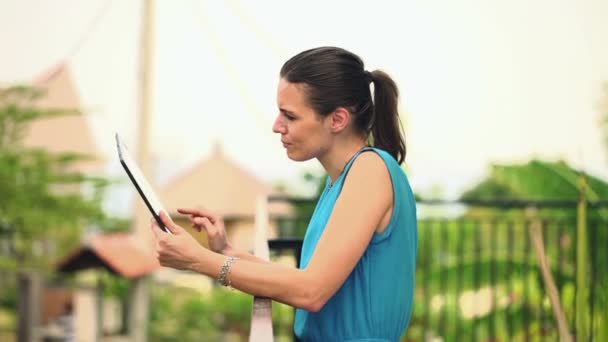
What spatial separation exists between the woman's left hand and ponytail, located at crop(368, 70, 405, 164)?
0.47 metres

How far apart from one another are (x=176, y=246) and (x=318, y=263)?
0.22m

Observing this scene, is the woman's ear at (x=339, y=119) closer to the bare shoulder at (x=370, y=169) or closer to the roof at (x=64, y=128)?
the bare shoulder at (x=370, y=169)

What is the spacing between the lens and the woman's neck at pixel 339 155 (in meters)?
1.75

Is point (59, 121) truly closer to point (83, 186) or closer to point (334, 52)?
point (83, 186)

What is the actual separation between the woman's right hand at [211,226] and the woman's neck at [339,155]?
0.82 feet

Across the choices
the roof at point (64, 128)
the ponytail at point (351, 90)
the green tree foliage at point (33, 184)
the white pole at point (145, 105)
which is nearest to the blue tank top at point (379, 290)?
the ponytail at point (351, 90)

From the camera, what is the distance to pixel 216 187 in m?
24.0

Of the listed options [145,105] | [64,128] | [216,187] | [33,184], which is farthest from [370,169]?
[216,187]

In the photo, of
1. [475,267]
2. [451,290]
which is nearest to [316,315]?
[475,267]

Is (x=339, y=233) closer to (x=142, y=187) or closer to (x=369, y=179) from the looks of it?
(x=369, y=179)

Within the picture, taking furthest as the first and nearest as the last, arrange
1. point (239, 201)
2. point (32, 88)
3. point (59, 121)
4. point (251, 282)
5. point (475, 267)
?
point (239, 201)
point (59, 121)
point (32, 88)
point (475, 267)
point (251, 282)

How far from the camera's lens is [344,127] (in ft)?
5.70

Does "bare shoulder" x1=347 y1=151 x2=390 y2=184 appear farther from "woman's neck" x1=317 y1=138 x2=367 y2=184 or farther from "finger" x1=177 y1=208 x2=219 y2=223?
"finger" x1=177 y1=208 x2=219 y2=223

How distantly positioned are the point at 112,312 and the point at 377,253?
9.40m
